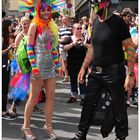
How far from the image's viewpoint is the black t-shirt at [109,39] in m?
4.44

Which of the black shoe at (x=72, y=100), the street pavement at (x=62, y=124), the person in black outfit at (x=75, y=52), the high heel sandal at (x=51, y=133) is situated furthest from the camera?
the black shoe at (x=72, y=100)

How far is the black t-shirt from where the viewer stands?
444cm

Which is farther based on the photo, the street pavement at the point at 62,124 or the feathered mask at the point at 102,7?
the street pavement at the point at 62,124

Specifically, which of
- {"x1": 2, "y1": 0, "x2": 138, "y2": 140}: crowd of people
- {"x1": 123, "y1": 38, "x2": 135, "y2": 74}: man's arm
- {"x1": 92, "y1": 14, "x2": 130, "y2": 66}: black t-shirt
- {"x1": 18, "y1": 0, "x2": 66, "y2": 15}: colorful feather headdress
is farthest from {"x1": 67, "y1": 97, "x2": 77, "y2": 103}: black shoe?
{"x1": 123, "y1": 38, "x2": 135, "y2": 74}: man's arm

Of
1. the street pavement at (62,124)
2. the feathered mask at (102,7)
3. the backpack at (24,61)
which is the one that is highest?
the feathered mask at (102,7)

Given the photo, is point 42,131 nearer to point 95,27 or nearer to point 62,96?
point 95,27

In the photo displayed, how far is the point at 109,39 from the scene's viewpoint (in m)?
4.46

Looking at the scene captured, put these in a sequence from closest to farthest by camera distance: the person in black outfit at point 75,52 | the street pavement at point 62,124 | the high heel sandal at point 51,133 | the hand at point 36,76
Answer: the hand at point 36,76, the high heel sandal at point 51,133, the street pavement at point 62,124, the person in black outfit at point 75,52

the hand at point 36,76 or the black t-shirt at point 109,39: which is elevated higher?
the black t-shirt at point 109,39

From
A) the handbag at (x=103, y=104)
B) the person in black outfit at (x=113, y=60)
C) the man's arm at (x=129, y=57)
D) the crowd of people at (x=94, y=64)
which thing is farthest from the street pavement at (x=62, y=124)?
the man's arm at (x=129, y=57)

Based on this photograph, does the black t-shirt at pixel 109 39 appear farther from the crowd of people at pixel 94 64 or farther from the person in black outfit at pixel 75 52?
the person in black outfit at pixel 75 52

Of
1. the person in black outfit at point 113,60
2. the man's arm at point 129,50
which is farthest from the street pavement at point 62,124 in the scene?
the man's arm at point 129,50

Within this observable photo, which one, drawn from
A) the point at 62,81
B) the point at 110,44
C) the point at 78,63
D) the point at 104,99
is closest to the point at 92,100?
the point at 104,99

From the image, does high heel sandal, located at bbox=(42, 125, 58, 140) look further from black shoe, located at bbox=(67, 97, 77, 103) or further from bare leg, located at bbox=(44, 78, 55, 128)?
black shoe, located at bbox=(67, 97, 77, 103)
